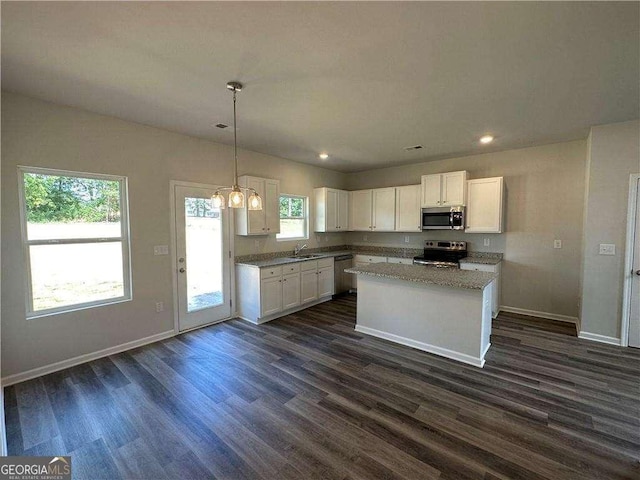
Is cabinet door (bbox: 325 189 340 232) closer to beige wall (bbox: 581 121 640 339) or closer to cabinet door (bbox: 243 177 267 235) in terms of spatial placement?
cabinet door (bbox: 243 177 267 235)

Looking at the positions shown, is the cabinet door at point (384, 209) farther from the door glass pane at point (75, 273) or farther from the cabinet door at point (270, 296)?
the door glass pane at point (75, 273)

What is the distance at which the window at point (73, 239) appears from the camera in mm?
2822

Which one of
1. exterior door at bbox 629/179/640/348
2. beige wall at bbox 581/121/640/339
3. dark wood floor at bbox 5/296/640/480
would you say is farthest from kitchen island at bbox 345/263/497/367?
exterior door at bbox 629/179/640/348

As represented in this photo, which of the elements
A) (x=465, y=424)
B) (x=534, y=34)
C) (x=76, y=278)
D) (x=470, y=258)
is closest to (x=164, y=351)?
(x=76, y=278)

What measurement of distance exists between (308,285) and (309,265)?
0.36m

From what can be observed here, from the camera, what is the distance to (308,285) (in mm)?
5078

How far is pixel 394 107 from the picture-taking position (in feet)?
9.75

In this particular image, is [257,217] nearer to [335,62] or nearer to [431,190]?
[335,62]

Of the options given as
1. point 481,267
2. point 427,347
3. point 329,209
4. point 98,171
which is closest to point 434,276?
point 427,347

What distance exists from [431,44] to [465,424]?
280 centimetres

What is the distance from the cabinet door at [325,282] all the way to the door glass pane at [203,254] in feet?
5.88

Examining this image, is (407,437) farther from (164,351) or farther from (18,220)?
(18,220)

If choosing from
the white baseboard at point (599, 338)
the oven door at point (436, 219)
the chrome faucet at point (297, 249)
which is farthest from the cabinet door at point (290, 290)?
the white baseboard at point (599, 338)

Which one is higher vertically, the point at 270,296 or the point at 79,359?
the point at 270,296
